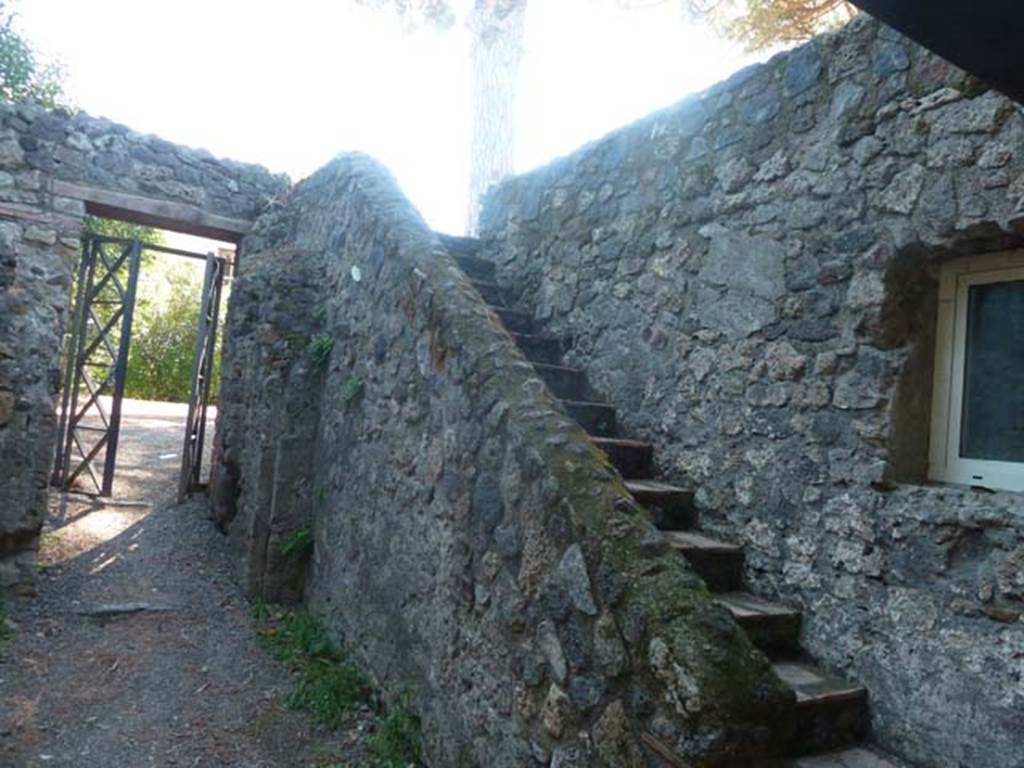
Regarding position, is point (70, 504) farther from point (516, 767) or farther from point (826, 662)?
point (826, 662)

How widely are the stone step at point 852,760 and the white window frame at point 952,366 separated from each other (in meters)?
1.01

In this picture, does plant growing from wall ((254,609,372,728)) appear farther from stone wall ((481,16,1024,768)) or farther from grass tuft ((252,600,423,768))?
stone wall ((481,16,1024,768))

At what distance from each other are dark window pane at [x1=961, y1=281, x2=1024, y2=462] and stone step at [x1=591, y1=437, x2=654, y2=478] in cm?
141

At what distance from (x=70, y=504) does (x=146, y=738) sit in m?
4.03

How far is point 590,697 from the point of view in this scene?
219 cm

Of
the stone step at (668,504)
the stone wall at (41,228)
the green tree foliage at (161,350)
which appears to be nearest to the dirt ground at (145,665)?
the stone wall at (41,228)

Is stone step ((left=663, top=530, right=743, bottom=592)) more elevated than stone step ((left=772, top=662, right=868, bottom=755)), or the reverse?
stone step ((left=663, top=530, right=743, bottom=592))

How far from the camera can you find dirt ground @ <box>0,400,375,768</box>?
331 centimetres

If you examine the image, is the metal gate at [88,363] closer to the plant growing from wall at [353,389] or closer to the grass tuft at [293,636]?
the grass tuft at [293,636]

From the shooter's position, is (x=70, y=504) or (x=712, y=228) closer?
(x=712, y=228)

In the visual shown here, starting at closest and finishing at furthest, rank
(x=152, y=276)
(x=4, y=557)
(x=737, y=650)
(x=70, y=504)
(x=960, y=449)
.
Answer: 1. (x=737, y=650)
2. (x=960, y=449)
3. (x=4, y=557)
4. (x=70, y=504)
5. (x=152, y=276)

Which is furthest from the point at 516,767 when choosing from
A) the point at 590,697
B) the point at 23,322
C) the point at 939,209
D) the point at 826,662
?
the point at 23,322

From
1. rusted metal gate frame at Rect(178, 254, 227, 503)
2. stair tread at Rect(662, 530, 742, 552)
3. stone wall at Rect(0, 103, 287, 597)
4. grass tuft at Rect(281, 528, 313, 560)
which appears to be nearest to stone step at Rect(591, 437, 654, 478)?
stair tread at Rect(662, 530, 742, 552)

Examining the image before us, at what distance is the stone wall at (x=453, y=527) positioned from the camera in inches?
78.9
